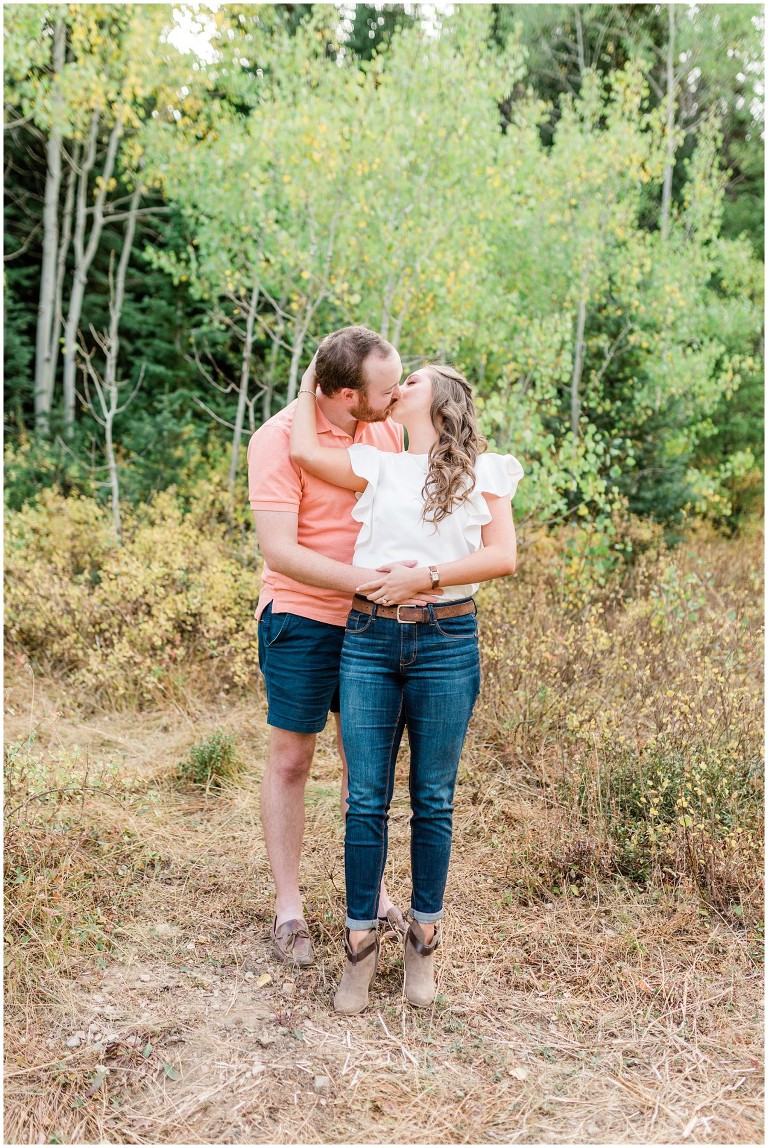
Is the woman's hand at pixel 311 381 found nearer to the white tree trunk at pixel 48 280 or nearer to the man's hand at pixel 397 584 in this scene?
the man's hand at pixel 397 584

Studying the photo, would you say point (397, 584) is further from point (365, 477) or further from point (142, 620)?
point (142, 620)

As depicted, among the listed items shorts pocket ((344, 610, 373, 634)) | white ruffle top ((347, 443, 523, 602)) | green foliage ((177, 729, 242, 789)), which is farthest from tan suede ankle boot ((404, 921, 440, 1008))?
green foliage ((177, 729, 242, 789))

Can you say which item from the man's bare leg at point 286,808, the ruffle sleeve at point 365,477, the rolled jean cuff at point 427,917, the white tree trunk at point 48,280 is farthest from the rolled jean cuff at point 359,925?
the white tree trunk at point 48,280

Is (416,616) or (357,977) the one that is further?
(357,977)

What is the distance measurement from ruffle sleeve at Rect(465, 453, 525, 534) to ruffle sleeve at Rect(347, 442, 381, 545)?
0.27 metres

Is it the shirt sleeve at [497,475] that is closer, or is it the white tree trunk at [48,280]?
the shirt sleeve at [497,475]

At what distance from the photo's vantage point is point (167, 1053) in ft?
7.66

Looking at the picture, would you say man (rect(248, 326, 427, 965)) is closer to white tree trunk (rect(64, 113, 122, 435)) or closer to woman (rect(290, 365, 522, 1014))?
woman (rect(290, 365, 522, 1014))

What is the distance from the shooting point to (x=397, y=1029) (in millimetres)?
2457

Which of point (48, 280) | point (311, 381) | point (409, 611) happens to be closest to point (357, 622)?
point (409, 611)

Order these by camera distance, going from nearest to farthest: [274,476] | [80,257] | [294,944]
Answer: [274,476] < [294,944] < [80,257]

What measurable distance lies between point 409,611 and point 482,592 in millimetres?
3400

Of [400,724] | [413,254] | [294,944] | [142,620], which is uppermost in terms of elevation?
[413,254]

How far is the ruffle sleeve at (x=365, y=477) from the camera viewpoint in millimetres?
2400
